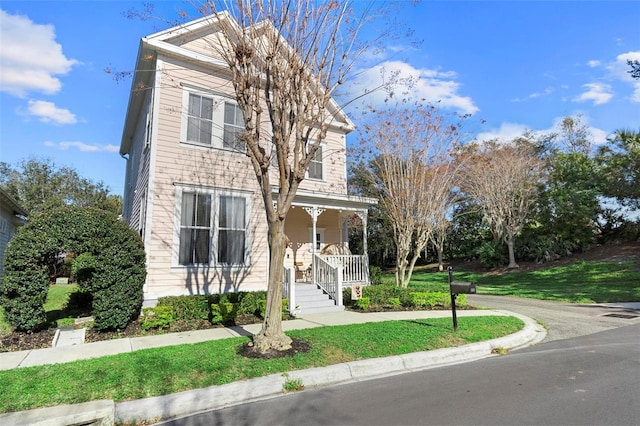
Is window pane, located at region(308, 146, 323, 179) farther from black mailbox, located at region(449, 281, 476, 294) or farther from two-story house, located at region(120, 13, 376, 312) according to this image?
black mailbox, located at region(449, 281, 476, 294)

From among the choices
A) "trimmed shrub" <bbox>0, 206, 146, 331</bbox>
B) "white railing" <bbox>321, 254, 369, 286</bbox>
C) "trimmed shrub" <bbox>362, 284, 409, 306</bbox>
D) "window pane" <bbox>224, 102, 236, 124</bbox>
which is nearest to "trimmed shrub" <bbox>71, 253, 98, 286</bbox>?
"trimmed shrub" <bbox>0, 206, 146, 331</bbox>

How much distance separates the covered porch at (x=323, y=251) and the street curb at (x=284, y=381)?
4.36 meters

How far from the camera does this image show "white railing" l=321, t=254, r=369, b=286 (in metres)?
12.0

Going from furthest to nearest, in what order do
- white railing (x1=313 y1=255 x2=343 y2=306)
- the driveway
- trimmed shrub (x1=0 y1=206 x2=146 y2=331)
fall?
white railing (x1=313 y1=255 x2=343 y2=306), the driveway, trimmed shrub (x1=0 y1=206 x2=146 y2=331)

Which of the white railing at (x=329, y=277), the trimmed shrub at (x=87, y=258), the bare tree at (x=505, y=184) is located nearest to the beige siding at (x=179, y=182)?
the trimmed shrub at (x=87, y=258)

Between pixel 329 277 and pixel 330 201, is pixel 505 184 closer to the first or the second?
pixel 330 201

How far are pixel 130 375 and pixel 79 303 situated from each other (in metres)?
7.83

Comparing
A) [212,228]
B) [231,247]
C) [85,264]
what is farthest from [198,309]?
[85,264]

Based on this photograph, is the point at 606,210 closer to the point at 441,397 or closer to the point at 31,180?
the point at 441,397

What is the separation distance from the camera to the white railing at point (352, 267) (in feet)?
39.4

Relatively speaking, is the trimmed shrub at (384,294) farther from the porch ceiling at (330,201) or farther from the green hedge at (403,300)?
the porch ceiling at (330,201)

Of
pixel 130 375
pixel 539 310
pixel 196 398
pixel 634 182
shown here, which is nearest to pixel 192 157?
pixel 130 375

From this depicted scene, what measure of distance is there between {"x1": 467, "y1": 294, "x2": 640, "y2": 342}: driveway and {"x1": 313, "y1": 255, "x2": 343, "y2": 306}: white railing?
523 cm

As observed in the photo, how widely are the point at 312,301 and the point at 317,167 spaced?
509cm
